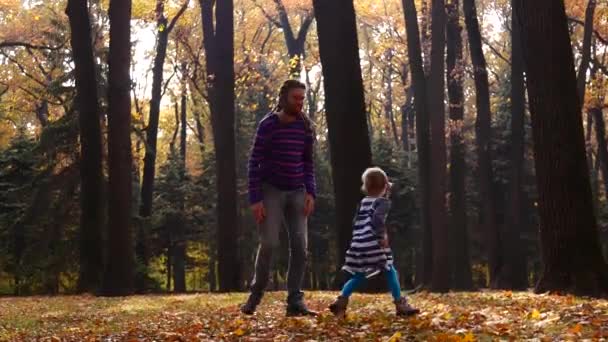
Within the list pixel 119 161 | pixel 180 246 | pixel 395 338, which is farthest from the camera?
pixel 180 246

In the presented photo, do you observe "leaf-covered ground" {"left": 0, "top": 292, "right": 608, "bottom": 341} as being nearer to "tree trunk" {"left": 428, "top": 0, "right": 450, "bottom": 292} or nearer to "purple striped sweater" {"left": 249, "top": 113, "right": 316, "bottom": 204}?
"purple striped sweater" {"left": 249, "top": 113, "right": 316, "bottom": 204}

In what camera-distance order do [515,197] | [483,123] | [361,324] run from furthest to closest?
[515,197]
[483,123]
[361,324]

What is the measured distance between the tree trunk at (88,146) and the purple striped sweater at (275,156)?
11.8 meters

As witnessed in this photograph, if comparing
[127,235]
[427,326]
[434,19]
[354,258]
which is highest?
[434,19]

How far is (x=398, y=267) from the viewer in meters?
38.0

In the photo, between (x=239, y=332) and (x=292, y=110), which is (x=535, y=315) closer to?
(x=239, y=332)

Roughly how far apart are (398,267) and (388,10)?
13134mm

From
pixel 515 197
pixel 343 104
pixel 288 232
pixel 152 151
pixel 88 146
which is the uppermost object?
pixel 152 151

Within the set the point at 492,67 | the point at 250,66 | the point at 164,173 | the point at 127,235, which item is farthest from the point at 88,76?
the point at 492,67

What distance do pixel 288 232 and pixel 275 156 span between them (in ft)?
2.39

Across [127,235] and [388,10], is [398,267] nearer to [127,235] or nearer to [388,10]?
[388,10]

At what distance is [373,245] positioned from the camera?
7164 mm

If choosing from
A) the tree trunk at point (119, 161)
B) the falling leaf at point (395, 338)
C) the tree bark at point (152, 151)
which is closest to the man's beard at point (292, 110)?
the falling leaf at point (395, 338)

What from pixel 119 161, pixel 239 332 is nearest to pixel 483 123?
pixel 119 161
